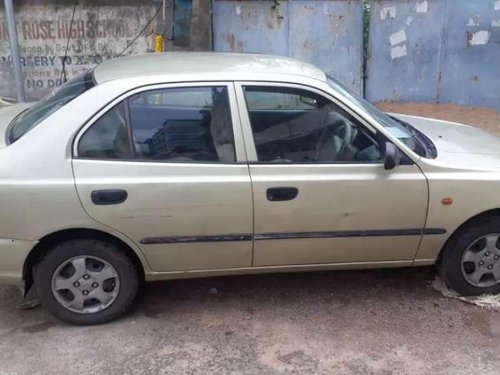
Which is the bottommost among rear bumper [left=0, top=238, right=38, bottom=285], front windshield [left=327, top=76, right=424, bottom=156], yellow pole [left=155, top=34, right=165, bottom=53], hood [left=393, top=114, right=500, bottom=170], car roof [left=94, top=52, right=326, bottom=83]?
rear bumper [left=0, top=238, right=38, bottom=285]

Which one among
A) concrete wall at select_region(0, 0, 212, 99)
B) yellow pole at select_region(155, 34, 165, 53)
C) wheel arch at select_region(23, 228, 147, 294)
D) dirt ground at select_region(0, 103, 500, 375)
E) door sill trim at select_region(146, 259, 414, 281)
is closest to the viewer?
dirt ground at select_region(0, 103, 500, 375)

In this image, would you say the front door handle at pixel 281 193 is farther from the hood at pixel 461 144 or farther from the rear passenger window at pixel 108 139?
the hood at pixel 461 144

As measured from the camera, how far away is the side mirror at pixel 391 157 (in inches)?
138

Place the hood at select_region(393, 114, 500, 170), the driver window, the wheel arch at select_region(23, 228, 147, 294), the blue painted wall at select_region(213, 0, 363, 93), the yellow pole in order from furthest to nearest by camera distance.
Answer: the blue painted wall at select_region(213, 0, 363, 93), the yellow pole, the hood at select_region(393, 114, 500, 170), the driver window, the wheel arch at select_region(23, 228, 147, 294)

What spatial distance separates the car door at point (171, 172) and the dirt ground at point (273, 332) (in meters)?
0.48

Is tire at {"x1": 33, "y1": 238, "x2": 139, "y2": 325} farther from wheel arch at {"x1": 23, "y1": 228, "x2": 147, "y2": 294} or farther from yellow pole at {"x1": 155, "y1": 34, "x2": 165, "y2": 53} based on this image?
yellow pole at {"x1": 155, "y1": 34, "x2": 165, "y2": 53}

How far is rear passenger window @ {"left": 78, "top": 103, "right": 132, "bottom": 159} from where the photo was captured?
3.42m

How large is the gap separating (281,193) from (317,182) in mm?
228

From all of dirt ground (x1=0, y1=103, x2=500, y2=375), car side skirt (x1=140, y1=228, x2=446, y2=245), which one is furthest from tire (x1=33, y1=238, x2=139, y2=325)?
car side skirt (x1=140, y1=228, x2=446, y2=245)

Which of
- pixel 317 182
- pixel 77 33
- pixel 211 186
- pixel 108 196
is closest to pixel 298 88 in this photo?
pixel 317 182

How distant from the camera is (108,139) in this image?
11.3 ft

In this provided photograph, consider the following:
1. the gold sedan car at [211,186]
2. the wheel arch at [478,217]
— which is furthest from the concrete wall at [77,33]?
the wheel arch at [478,217]

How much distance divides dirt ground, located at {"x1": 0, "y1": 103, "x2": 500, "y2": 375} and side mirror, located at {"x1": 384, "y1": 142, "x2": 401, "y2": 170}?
1.01m

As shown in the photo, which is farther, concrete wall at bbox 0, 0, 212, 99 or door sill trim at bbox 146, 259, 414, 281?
concrete wall at bbox 0, 0, 212, 99
